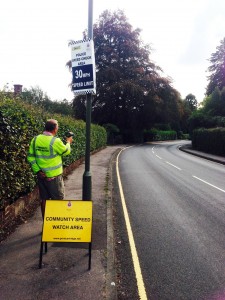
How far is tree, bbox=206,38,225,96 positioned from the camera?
5806 centimetres

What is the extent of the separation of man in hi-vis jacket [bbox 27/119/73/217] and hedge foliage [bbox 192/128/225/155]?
83.1 ft

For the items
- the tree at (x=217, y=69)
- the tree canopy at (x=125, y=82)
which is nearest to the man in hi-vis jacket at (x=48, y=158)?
the tree canopy at (x=125, y=82)

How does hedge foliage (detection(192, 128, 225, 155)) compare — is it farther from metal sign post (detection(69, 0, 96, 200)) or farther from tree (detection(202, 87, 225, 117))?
metal sign post (detection(69, 0, 96, 200))

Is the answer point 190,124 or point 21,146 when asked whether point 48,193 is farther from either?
point 190,124

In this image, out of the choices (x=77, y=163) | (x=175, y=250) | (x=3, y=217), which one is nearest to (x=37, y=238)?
(x=3, y=217)

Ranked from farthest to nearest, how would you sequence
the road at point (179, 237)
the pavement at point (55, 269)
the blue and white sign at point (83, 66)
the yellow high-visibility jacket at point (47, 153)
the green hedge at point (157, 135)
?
1. the green hedge at point (157, 135)
2. the blue and white sign at point (83, 66)
3. the yellow high-visibility jacket at point (47, 153)
4. the road at point (179, 237)
5. the pavement at point (55, 269)

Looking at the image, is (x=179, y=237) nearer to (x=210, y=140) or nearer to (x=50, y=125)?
(x=50, y=125)

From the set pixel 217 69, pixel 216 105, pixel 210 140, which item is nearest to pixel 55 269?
pixel 210 140

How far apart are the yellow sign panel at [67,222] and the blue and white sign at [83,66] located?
2993mm

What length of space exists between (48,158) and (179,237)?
Answer: 10.6 ft

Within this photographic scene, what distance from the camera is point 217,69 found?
197ft

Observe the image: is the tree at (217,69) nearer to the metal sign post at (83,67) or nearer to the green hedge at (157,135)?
the green hedge at (157,135)

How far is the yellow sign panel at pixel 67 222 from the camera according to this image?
15.6 ft

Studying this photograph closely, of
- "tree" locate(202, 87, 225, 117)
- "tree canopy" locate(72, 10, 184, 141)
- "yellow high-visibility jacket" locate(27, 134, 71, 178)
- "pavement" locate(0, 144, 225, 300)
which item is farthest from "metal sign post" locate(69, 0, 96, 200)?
"tree canopy" locate(72, 10, 184, 141)
